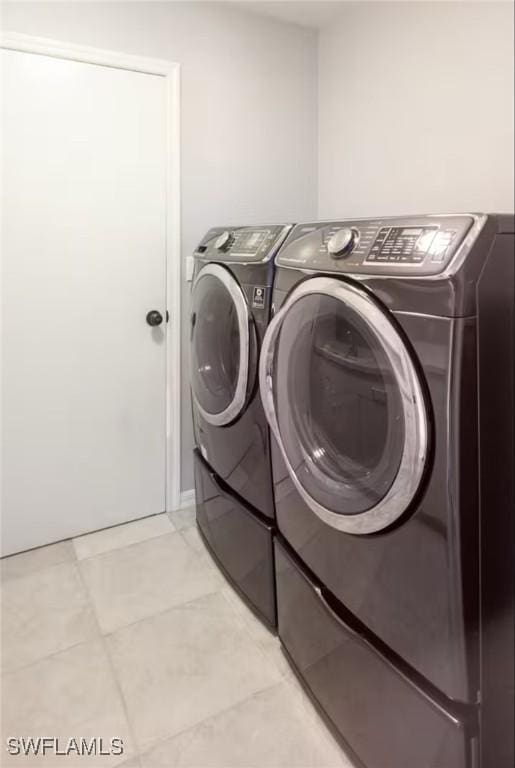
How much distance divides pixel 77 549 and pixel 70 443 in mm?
448

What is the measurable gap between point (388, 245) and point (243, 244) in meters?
0.72

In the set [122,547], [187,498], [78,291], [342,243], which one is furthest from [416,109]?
[122,547]

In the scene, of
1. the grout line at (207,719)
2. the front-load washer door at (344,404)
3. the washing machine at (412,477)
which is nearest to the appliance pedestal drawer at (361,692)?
the washing machine at (412,477)

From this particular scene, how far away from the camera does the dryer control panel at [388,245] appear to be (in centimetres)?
88

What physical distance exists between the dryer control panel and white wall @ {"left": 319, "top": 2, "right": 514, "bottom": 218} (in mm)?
791

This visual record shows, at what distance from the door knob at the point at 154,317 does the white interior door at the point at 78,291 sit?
0.06 ft

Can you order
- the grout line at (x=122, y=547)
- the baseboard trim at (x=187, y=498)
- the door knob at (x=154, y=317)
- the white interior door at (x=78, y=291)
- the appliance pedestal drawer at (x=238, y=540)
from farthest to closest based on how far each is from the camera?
the baseboard trim at (x=187, y=498) < the door knob at (x=154, y=317) < the grout line at (x=122, y=547) < the white interior door at (x=78, y=291) < the appliance pedestal drawer at (x=238, y=540)

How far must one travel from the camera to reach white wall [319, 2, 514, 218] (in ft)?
5.22

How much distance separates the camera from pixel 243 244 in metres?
1.61

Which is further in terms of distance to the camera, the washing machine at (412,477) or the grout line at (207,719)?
the grout line at (207,719)

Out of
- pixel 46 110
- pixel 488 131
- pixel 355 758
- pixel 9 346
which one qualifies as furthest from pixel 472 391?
pixel 46 110

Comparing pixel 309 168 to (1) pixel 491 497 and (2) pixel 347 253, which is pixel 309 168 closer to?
(2) pixel 347 253

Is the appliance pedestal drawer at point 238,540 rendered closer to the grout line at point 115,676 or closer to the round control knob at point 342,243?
the grout line at point 115,676

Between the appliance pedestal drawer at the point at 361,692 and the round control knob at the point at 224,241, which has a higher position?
the round control knob at the point at 224,241
